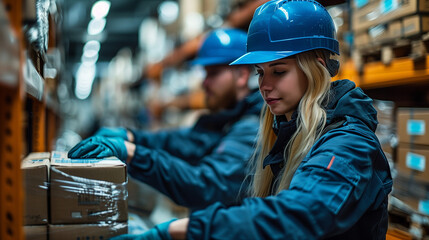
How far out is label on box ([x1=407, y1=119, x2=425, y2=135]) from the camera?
252 cm

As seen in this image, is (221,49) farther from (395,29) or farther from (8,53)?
(8,53)

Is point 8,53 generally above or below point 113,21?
below

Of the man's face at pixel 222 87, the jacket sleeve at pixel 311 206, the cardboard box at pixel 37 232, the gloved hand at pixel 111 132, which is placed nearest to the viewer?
the jacket sleeve at pixel 311 206

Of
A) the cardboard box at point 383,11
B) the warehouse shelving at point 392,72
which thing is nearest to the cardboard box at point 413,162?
the warehouse shelving at point 392,72

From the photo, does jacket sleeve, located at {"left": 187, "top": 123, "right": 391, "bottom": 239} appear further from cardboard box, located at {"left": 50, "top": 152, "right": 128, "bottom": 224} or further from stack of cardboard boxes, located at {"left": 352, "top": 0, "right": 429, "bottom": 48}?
stack of cardboard boxes, located at {"left": 352, "top": 0, "right": 429, "bottom": 48}

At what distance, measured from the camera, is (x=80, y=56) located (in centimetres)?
1825

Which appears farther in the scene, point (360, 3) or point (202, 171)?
point (360, 3)

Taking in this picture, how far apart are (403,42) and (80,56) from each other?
17.3 meters

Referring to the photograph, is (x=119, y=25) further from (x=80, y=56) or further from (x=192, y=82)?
(x=192, y=82)

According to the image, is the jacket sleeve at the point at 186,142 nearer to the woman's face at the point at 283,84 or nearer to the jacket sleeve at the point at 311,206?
the woman's face at the point at 283,84

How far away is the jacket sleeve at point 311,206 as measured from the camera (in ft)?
4.38

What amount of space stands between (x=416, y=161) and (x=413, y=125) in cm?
22

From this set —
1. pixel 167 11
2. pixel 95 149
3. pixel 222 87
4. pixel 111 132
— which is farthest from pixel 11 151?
pixel 167 11

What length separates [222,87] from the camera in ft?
11.6
